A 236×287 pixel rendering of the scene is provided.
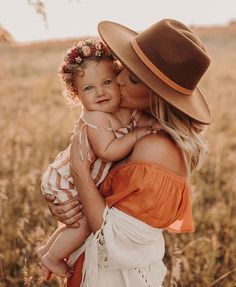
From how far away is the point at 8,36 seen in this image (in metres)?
3.59

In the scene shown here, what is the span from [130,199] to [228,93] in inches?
447

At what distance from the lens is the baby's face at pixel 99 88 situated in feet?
9.76

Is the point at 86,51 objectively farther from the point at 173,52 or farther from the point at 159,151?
the point at 159,151

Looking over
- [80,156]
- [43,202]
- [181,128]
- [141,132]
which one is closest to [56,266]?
[80,156]

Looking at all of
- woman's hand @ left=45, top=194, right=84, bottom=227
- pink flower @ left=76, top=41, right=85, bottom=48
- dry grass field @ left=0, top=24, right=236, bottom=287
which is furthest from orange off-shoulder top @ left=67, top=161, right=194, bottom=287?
dry grass field @ left=0, top=24, right=236, bottom=287

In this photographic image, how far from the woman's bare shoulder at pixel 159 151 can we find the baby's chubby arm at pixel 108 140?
4 cm

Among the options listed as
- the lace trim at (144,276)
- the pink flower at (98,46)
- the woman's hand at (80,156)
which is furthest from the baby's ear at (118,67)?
the lace trim at (144,276)

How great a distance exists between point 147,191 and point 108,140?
13.0 inches

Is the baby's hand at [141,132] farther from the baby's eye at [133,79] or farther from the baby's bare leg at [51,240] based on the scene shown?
the baby's bare leg at [51,240]

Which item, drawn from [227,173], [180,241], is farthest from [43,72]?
[180,241]

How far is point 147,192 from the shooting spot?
107 inches

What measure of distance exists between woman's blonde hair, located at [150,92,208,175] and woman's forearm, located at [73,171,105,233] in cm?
44

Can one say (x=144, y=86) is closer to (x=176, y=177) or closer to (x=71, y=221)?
(x=176, y=177)

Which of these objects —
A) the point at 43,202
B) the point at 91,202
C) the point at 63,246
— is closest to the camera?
the point at 91,202
